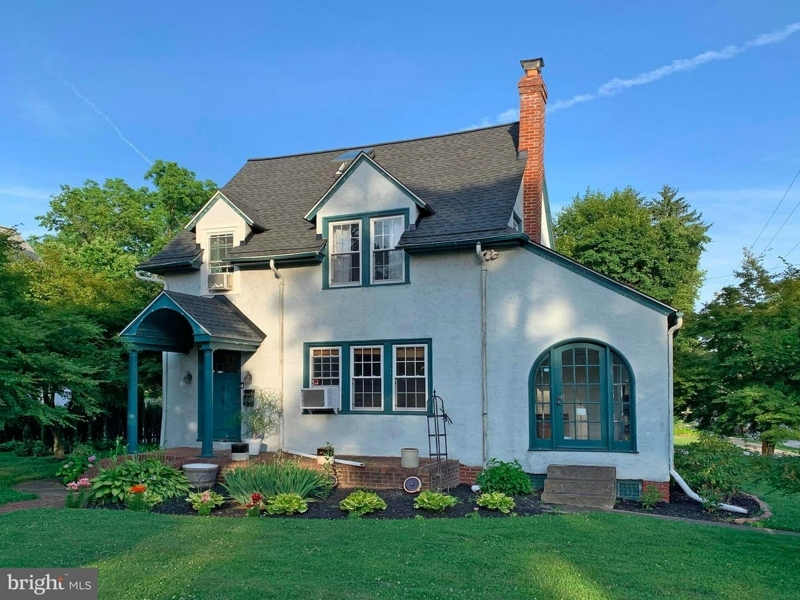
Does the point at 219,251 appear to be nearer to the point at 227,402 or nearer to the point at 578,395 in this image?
the point at 227,402

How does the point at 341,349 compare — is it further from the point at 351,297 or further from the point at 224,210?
the point at 224,210

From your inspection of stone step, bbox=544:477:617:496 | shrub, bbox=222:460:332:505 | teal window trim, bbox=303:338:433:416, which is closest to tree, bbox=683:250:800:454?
stone step, bbox=544:477:617:496

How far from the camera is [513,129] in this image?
54.7 feet

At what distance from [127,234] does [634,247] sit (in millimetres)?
25657

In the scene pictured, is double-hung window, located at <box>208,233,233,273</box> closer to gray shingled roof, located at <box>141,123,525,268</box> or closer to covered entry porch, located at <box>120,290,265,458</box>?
gray shingled roof, located at <box>141,123,525,268</box>

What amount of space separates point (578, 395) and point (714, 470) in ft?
8.80

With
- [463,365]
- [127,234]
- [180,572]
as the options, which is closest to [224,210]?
[463,365]

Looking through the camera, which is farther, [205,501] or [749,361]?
[749,361]

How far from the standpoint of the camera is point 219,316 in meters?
14.5

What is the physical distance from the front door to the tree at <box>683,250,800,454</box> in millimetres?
3005

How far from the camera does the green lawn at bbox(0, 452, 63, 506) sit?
1195 cm

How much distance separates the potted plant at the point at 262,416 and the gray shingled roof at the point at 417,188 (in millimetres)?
3230

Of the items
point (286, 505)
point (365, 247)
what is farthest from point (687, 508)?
point (365, 247)

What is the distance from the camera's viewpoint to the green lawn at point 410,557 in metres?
6.12
